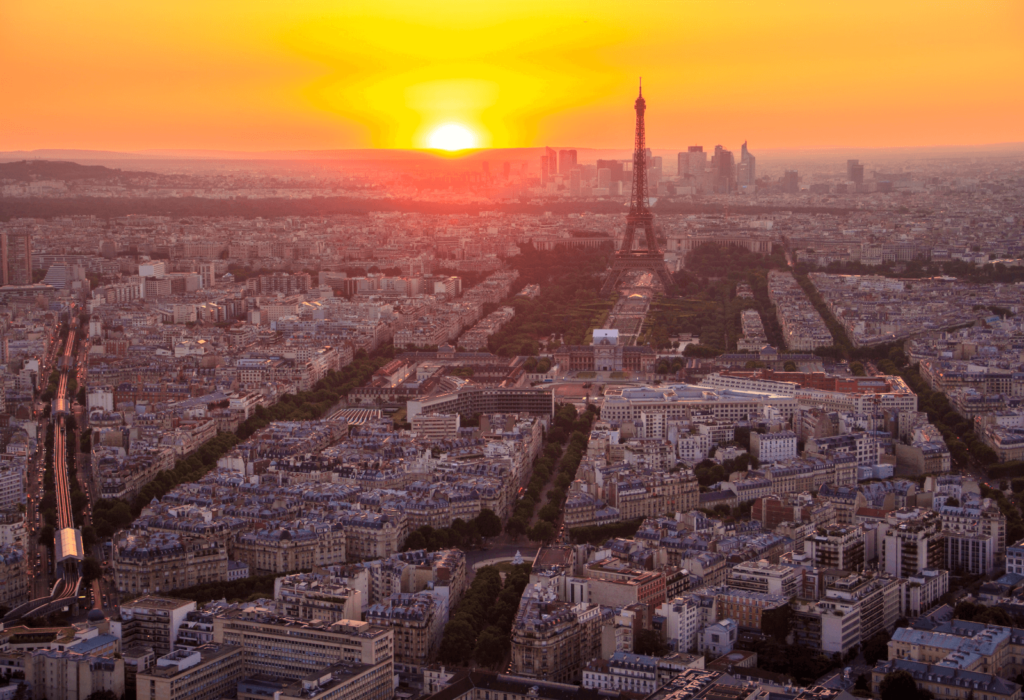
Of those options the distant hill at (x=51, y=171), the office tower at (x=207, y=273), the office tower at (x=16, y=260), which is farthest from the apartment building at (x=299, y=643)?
the distant hill at (x=51, y=171)

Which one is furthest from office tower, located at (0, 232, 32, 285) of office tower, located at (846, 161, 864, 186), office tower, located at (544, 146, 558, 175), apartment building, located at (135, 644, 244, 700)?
office tower, located at (544, 146, 558, 175)

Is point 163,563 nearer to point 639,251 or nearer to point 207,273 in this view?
point 639,251

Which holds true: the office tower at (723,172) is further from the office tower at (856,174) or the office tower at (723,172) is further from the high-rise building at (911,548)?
the high-rise building at (911,548)

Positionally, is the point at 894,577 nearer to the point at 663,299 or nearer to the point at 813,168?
the point at 663,299

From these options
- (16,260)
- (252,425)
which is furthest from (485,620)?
(16,260)

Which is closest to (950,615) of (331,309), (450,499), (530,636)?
(530,636)

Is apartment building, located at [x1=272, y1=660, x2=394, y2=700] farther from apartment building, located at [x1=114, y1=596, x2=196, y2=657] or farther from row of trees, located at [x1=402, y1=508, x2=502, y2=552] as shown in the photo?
row of trees, located at [x1=402, y1=508, x2=502, y2=552]
